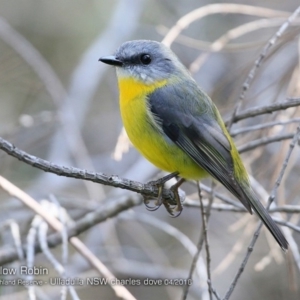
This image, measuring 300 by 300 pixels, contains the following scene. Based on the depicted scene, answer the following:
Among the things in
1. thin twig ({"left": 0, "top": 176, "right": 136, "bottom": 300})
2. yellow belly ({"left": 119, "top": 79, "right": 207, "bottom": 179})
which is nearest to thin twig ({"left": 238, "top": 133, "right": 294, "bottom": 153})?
yellow belly ({"left": 119, "top": 79, "right": 207, "bottom": 179})

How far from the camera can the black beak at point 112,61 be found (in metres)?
3.68

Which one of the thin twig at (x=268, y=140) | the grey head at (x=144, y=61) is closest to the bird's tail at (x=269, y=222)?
the thin twig at (x=268, y=140)

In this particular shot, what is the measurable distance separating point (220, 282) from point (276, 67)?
7.90 feet

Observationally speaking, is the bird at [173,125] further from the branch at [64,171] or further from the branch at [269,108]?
the branch at [64,171]

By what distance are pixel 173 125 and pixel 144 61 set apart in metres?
0.57

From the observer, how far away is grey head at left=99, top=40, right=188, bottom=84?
147 inches

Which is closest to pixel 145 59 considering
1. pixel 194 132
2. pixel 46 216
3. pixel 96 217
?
pixel 194 132

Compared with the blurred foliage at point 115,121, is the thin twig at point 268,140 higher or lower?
lower

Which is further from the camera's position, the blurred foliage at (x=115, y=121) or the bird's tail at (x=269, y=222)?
the blurred foliage at (x=115, y=121)

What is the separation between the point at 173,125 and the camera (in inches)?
140

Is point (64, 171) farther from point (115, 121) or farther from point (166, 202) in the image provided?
point (115, 121)

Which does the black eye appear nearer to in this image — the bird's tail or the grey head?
the grey head

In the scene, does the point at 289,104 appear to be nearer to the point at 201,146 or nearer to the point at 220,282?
the point at 201,146

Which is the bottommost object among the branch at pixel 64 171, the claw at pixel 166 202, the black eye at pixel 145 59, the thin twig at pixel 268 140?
the branch at pixel 64 171
